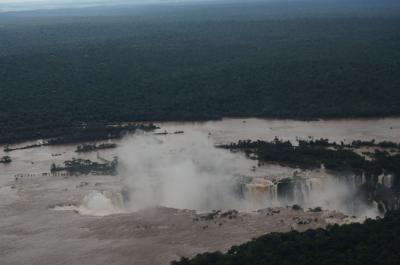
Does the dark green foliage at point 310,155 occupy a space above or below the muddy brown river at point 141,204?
above

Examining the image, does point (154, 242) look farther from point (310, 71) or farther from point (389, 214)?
point (310, 71)

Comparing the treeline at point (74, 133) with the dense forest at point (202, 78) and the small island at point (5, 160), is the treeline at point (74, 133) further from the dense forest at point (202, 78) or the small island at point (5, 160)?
the small island at point (5, 160)

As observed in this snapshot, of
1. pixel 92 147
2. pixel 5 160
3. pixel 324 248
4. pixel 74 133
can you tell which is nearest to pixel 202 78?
pixel 74 133

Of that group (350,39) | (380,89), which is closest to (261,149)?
(380,89)

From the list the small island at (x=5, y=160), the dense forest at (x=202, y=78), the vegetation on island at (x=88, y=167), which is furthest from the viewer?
the dense forest at (x=202, y=78)

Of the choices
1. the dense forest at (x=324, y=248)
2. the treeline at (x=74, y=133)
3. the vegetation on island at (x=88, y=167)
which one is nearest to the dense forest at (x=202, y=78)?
the treeline at (x=74, y=133)

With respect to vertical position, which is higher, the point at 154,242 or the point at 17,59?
A: the point at 17,59

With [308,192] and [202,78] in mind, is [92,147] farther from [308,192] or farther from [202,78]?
[202,78]

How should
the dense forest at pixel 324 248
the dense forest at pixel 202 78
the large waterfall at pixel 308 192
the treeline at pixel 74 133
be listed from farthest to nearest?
the dense forest at pixel 202 78 → the treeline at pixel 74 133 → the large waterfall at pixel 308 192 → the dense forest at pixel 324 248
